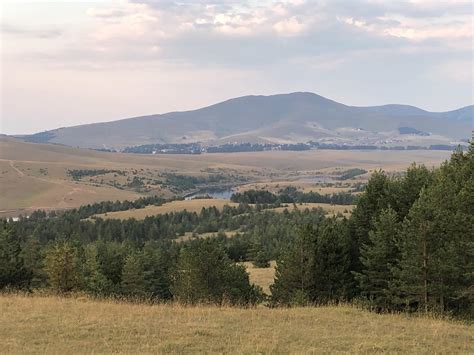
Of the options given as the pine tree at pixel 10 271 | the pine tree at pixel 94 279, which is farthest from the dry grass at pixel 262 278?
the pine tree at pixel 10 271

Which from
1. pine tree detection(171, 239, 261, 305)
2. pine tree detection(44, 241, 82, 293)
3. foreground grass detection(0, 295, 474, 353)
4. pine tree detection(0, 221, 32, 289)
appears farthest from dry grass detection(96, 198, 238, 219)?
foreground grass detection(0, 295, 474, 353)

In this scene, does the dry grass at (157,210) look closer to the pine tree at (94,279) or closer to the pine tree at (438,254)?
the pine tree at (94,279)

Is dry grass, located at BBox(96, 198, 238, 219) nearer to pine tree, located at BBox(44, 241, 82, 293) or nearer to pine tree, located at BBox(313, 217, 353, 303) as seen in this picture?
pine tree, located at BBox(44, 241, 82, 293)

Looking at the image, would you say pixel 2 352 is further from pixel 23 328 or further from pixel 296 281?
pixel 296 281

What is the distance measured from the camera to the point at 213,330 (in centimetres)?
1741

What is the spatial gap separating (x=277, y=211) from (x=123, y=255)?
107m

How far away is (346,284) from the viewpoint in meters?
31.5

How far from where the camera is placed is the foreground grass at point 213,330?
50.0 feet

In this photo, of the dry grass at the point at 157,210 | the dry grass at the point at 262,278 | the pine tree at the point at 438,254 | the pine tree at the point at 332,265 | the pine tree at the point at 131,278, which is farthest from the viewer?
the dry grass at the point at 157,210

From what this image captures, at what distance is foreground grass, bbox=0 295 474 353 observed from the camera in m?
15.2

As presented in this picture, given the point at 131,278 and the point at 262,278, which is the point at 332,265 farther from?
the point at 262,278

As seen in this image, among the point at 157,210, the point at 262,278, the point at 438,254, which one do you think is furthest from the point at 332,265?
the point at 157,210

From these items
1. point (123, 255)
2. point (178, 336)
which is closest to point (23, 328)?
point (178, 336)

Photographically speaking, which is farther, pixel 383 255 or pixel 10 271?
pixel 10 271
